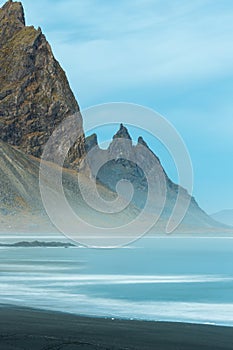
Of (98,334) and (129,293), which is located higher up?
(129,293)

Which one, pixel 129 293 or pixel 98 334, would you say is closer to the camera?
pixel 98 334

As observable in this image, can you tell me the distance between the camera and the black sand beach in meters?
26.9

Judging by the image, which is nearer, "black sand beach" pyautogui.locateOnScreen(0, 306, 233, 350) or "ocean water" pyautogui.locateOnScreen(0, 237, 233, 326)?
"black sand beach" pyautogui.locateOnScreen(0, 306, 233, 350)

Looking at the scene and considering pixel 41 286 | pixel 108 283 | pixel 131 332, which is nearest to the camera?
pixel 131 332

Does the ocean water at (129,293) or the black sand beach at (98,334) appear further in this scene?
the ocean water at (129,293)

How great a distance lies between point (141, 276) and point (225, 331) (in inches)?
1686

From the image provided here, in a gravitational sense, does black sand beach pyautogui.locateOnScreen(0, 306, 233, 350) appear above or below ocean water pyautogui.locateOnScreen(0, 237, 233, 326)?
below

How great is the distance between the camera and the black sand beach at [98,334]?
2692 cm

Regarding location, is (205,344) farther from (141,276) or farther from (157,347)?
(141,276)

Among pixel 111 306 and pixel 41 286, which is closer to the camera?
pixel 111 306

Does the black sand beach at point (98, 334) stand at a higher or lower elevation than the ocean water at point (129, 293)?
lower

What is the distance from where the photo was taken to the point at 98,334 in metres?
30.0

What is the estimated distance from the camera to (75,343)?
88.9ft

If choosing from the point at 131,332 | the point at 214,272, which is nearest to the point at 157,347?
the point at 131,332
